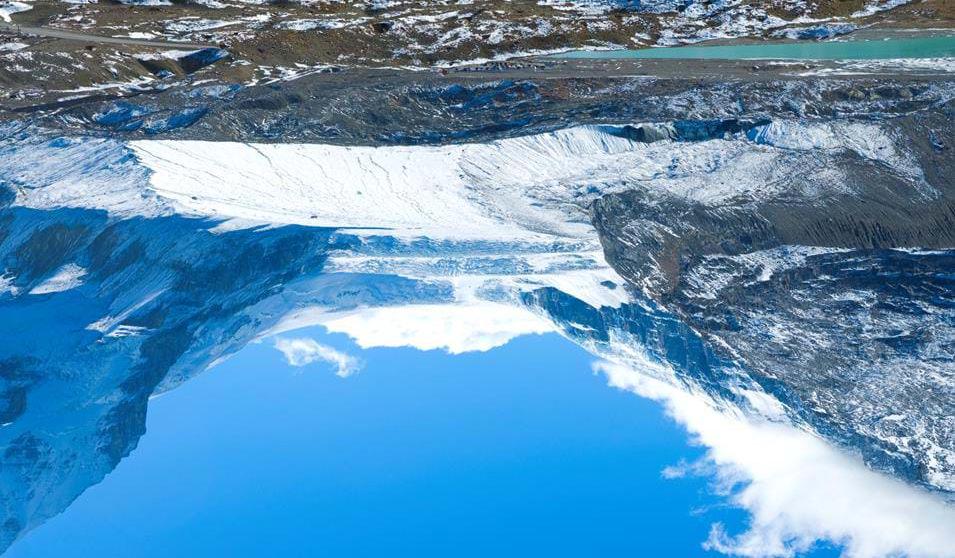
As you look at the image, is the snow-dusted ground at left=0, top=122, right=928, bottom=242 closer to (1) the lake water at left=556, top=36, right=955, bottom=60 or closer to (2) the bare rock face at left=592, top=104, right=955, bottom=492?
(2) the bare rock face at left=592, top=104, right=955, bottom=492

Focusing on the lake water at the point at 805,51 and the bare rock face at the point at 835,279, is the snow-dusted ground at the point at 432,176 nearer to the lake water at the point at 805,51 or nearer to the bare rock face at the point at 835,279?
the bare rock face at the point at 835,279

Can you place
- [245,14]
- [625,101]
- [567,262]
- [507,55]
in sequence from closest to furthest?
[567,262] < [625,101] < [507,55] < [245,14]

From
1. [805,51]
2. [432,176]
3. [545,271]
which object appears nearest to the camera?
[545,271]

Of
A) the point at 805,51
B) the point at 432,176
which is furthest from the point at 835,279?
the point at 805,51

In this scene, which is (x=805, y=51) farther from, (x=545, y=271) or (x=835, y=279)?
(x=545, y=271)

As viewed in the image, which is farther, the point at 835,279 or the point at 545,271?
the point at 835,279

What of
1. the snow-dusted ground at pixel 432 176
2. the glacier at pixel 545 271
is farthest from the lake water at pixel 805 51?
the snow-dusted ground at pixel 432 176

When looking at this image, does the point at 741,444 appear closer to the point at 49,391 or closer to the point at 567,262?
the point at 567,262

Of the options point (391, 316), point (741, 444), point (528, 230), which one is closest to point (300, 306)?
point (391, 316)

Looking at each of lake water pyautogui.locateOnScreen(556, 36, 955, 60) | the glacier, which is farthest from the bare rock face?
lake water pyautogui.locateOnScreen(556, 36, 955, 60)
